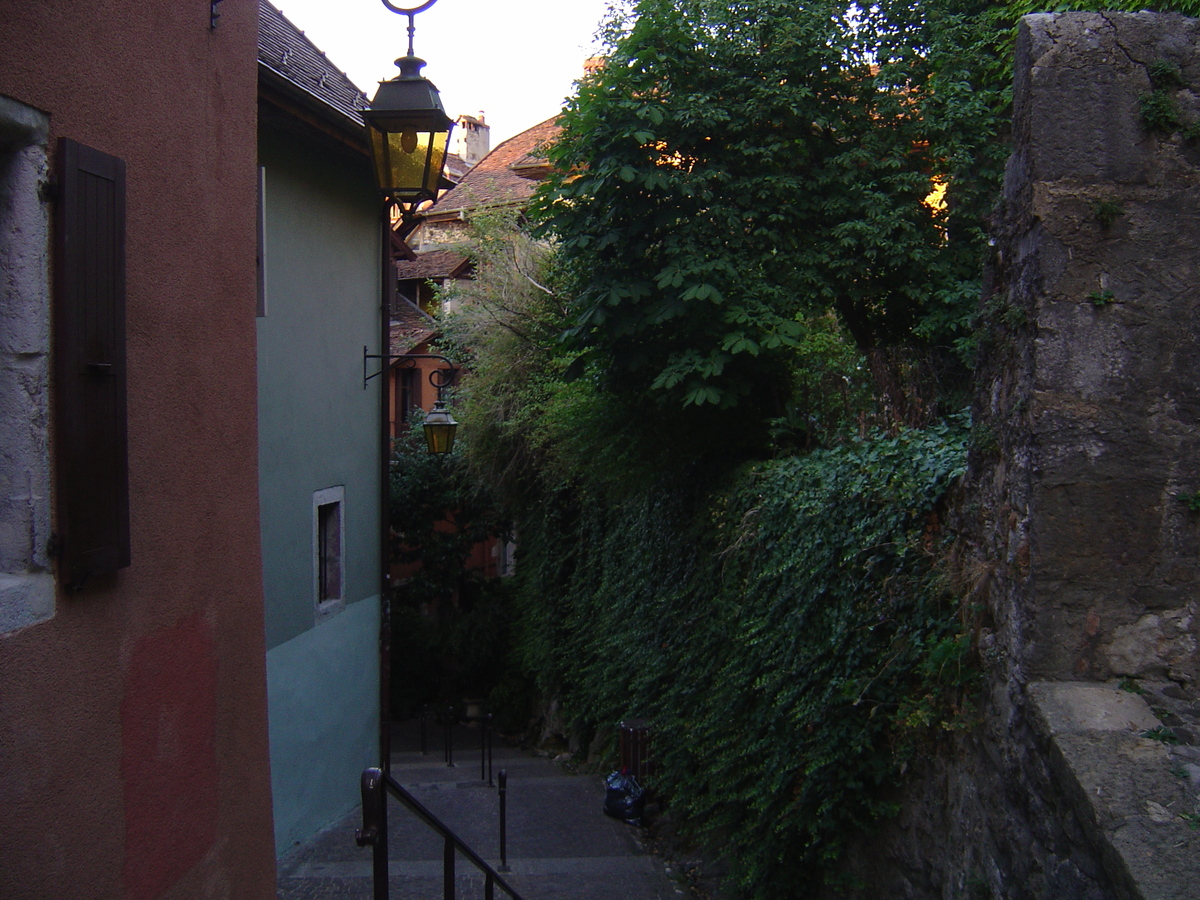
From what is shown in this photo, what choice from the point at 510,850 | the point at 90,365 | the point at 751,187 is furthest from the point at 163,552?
the point at 510,850

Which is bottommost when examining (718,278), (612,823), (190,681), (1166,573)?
(612,823)

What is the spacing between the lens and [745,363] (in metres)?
8.11

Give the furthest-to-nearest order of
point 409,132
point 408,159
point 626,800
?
point 626,800, point 408,159, point 409,132

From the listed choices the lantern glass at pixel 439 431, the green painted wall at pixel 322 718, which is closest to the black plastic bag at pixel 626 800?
Result: the green painted wall at pixel 322 718

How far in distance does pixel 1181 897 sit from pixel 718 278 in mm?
5588

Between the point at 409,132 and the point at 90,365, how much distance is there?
419 cm

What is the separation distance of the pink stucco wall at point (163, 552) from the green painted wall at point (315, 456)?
452 cm

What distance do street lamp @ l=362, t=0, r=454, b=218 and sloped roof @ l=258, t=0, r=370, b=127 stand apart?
1478mm

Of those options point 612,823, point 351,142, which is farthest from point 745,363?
point 612,823

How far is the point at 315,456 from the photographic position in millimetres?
9805

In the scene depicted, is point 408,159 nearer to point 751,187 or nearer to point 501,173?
point 751,187

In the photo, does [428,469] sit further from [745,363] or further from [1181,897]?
[1181,897]

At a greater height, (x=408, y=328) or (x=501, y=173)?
(x=501, y=173)

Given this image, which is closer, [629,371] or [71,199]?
[71,199]
